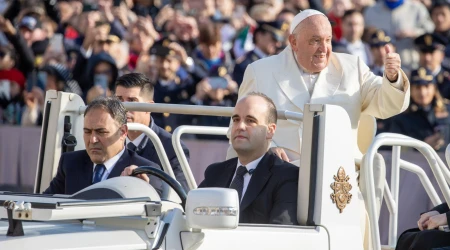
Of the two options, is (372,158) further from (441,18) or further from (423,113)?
(441,18)

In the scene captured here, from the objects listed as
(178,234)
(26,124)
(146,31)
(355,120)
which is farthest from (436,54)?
(178,234)

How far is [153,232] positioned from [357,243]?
4.50ft

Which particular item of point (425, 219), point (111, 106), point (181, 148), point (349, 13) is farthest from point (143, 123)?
point (349, 13)

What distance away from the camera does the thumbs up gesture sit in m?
7.11

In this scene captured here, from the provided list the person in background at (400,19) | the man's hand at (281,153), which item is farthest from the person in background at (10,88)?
the man's hand at (281,153)

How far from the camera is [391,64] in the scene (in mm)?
7145

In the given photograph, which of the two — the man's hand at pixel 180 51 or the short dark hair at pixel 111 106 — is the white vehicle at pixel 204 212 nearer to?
the short dark hair at pixel 111 106

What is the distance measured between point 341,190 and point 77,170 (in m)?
1.85

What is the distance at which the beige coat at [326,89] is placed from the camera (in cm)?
736

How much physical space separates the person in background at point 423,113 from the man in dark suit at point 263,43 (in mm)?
1807

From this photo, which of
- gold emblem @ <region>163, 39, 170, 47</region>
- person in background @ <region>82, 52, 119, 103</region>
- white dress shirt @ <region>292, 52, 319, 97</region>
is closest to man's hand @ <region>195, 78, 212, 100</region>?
gold emblem @ <region>163, 39, 170, 47</region>

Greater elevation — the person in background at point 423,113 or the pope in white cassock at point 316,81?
the person in background at point 423,113

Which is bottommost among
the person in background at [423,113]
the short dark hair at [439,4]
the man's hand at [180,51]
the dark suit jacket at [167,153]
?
the dark suit jacket at [167,153]

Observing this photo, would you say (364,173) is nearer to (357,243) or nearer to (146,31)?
(357,243)
